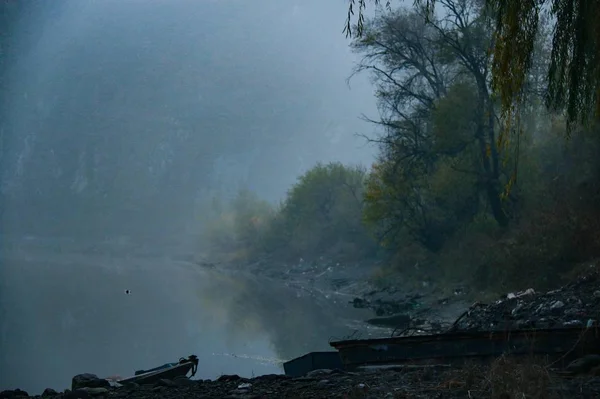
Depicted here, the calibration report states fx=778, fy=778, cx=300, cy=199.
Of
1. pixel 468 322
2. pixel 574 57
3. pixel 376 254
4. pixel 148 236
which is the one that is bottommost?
pixel 468 322

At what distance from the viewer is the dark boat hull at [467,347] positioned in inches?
415

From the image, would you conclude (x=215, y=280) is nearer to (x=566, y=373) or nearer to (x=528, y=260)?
(x=528, y=260)

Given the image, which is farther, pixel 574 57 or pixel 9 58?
pixel 9 58

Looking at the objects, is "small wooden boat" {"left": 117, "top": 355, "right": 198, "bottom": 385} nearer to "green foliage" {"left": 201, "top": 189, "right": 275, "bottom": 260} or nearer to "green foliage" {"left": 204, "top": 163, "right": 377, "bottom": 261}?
"green foliage" {"left": 204, "top": 163, "right": 377, "bottom": 261}

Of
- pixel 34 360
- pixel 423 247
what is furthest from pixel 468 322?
pixel 423 247

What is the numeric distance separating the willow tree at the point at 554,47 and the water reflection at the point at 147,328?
12735 mm

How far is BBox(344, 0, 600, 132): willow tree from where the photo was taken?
775 centimetres

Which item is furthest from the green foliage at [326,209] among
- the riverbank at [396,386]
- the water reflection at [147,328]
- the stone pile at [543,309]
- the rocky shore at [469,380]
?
the riverbank at [396,386]

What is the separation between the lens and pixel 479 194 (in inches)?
1330

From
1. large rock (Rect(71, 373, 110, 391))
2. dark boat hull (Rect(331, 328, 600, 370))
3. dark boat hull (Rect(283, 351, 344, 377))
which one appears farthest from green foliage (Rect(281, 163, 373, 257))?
dark boat hull (Rect(331, 328, 600, 370))

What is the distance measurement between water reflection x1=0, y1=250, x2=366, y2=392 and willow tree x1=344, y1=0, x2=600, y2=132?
501 inches

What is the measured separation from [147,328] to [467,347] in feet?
69.7

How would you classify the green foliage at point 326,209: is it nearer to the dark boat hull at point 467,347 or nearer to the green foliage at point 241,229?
the green foliage at point 241,229

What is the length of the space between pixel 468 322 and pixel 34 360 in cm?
1358
